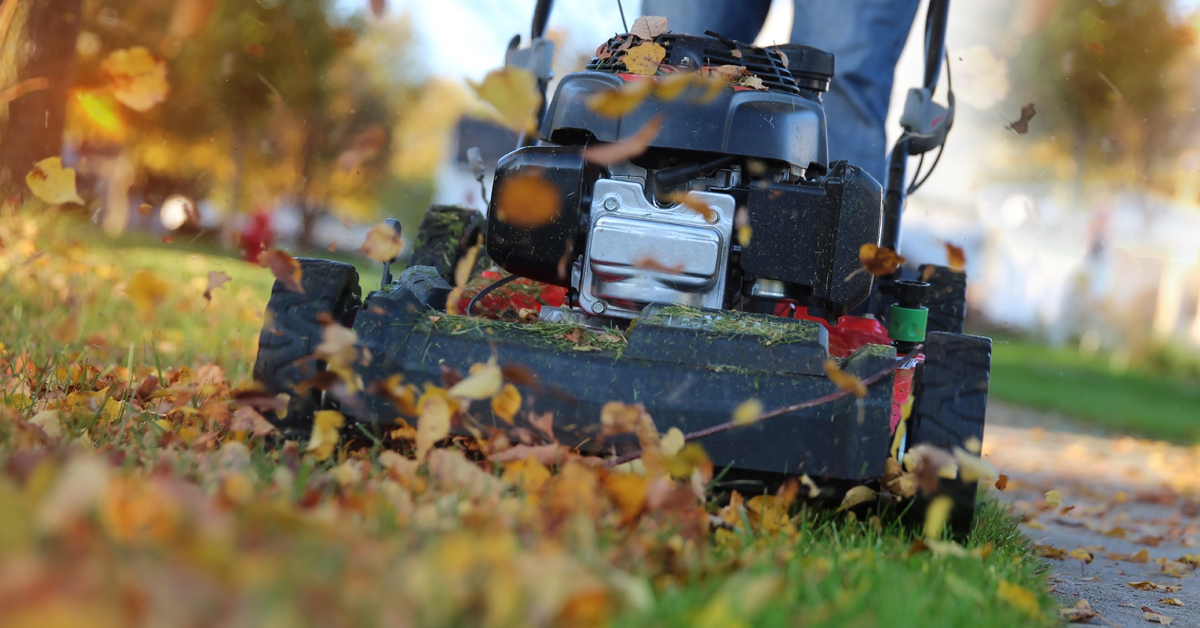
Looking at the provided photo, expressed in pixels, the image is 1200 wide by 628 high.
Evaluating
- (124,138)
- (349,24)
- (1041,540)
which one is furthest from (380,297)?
(349,24)

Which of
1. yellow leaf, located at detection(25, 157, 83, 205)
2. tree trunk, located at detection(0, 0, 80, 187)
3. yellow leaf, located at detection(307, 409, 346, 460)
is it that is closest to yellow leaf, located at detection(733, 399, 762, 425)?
yellow leaf, located at detection(307, 409, 346, 460)

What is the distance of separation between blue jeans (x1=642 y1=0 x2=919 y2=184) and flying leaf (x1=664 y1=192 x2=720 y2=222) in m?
0.81

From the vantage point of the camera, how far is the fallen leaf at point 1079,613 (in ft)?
6.59

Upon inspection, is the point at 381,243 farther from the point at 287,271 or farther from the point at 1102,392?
the point at 1102,392

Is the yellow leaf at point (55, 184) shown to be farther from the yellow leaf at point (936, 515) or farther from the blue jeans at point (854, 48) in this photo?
the yellow leaf at point (936, 515)

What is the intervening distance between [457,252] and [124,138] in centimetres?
1833

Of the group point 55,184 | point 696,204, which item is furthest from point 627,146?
point 55,184

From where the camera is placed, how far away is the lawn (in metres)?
1.01

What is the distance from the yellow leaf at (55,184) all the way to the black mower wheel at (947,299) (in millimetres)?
2605

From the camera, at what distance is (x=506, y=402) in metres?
1.91

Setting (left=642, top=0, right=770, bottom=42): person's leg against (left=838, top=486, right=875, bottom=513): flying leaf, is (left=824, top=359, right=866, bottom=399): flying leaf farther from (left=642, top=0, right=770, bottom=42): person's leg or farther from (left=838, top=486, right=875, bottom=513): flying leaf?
(left=642, top=0, right=770, bottom=42): person's leg

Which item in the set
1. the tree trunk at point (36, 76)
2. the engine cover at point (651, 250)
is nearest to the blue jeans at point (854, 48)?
the engine cover at point (651, 250)

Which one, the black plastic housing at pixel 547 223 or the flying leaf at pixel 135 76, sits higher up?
the flying leaf at pixel 135 76

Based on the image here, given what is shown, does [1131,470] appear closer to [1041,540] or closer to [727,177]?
[1041,540]
